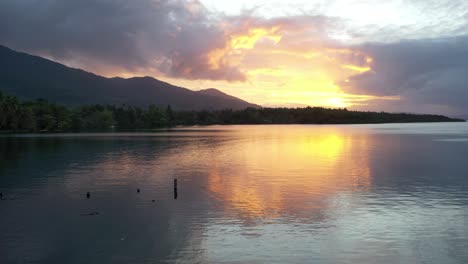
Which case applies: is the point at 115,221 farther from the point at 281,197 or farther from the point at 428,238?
the point at 428,238

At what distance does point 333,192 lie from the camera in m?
45.0

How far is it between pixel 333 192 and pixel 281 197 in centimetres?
698

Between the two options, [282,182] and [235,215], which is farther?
[282,182]

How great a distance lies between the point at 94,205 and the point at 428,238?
28.4m

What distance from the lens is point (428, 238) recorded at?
27625 mm

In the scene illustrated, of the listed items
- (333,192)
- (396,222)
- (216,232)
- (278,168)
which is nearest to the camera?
(216,232)

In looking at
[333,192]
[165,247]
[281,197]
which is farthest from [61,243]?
→ [333,192]

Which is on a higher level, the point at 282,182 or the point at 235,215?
the point at 235,215

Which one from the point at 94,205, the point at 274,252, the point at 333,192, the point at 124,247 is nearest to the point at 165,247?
the point at 124,247

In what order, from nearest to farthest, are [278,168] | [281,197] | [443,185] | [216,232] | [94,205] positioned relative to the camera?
[216,232] → [94,205] → [281,197] → [443,185] → [278,168]

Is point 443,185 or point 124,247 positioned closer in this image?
point 124,247

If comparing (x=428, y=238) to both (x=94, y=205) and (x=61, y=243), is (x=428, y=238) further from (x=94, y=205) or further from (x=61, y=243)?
(x=94, y=205)

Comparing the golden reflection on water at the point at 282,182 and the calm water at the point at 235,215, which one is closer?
the calm water at the point at 235,215

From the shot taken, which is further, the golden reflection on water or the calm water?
the golden reflection on water
